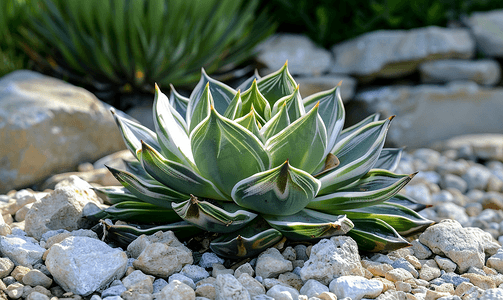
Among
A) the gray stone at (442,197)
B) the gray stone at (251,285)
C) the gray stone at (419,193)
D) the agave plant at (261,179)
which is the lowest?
the gray stone at (442,197)

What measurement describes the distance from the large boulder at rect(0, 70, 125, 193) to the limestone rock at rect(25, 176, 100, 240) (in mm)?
956

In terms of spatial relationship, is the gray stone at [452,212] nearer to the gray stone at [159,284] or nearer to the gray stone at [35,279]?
the gray stone at [159,284]

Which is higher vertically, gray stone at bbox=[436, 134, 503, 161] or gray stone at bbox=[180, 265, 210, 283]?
gray stone at bbox=[180, 265, 210, 283]

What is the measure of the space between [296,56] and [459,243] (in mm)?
2658

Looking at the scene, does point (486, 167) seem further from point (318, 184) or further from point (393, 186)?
point (318, 184)

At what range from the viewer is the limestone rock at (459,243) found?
4.58 ft

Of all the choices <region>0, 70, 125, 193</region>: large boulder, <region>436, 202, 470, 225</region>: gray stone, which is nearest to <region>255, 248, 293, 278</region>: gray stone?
<region>436, 202, 470, 225</region>: gray stone

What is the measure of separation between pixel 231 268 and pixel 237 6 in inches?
110

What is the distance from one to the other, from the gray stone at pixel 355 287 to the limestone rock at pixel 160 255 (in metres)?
0.40

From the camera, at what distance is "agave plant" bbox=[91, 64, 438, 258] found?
1198mm

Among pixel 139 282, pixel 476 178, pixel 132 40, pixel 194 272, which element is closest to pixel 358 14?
pixel 476 178

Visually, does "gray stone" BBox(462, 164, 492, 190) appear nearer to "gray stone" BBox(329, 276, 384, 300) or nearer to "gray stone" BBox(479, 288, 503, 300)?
"gray stone" BBox(479, 288, 503, 300)

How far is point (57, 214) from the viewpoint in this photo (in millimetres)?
1471

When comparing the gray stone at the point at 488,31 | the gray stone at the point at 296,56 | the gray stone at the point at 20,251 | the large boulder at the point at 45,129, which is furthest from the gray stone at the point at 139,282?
the gray stone at the point at 488,31
